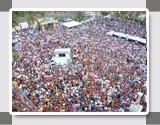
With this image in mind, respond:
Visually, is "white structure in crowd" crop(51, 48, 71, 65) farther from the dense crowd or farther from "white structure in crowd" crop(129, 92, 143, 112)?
"white structure in crowd" crop(129, 92, 143, 112)

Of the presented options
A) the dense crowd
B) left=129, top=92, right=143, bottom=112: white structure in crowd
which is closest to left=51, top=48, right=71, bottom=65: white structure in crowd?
the dense crowd

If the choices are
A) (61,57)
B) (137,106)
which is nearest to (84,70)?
(61,57)

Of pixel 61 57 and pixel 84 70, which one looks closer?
pixel 84 70

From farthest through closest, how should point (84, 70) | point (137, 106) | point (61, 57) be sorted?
point (61, 57) → point (84, 70) → point (137, 106)

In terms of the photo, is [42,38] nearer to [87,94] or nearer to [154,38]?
[87,94]

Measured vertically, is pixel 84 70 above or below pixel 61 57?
below

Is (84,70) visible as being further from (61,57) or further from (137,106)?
(137,106)
